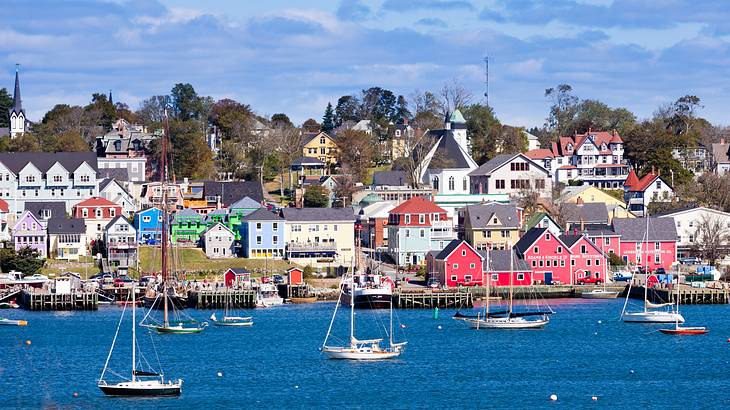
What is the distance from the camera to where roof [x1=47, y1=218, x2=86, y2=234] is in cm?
10331

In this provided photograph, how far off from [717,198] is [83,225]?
158ft

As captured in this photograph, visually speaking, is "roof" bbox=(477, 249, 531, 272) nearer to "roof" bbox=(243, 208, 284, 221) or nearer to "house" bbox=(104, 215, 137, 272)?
"roof" bbox=(243, 208, 284, 221)

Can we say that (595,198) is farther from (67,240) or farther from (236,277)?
(67,240)

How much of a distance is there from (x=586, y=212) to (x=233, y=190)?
26145 mm

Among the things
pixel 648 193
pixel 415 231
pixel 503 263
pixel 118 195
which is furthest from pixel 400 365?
pixel 648 193

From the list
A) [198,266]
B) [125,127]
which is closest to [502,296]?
[198,266]

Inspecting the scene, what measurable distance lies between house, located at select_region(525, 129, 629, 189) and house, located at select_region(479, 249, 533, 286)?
37.1m

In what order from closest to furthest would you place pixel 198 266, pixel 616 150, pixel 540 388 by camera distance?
pixel 540 388 → pixel 198 266 → pixel 616 150

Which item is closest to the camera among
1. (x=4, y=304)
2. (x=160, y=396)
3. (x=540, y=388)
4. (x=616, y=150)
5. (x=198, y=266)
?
(x=160, y=396)

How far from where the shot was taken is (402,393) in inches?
2330

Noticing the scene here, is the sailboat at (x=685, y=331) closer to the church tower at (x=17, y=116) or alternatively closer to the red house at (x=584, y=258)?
the red house at (x=584, y=258)

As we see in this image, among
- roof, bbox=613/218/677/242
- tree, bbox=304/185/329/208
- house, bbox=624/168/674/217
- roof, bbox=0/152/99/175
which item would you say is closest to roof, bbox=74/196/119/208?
roof, bbox=0/152/99/175

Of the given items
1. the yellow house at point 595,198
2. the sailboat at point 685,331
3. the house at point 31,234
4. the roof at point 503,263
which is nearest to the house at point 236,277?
the house at point 31,234

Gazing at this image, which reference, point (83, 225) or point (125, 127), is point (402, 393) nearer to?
point (83, 225)
